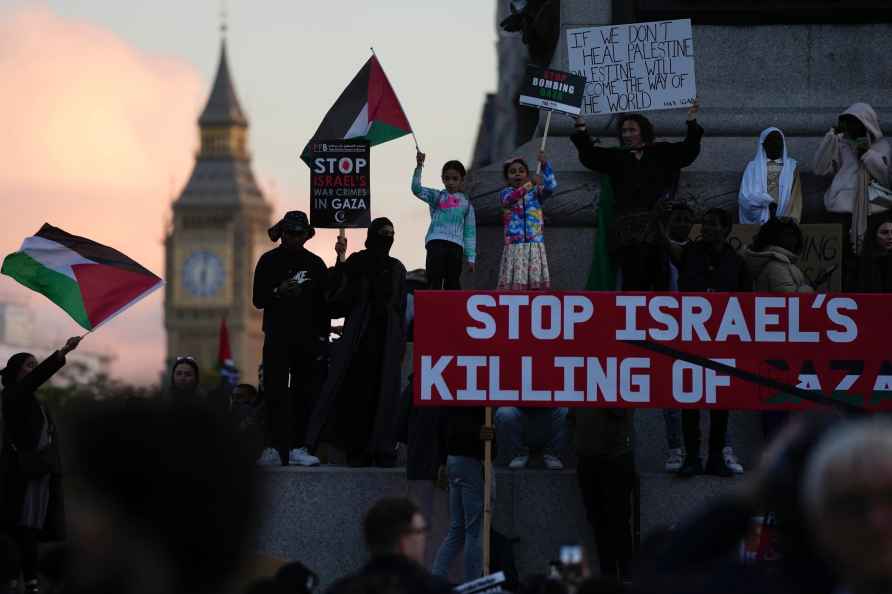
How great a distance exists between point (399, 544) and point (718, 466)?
19.9ft

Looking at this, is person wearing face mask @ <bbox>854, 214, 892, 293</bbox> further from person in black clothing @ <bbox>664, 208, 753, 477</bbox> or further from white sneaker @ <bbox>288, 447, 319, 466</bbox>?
white sneaker @ <bbox>288, 447, 319, 466</bbox>

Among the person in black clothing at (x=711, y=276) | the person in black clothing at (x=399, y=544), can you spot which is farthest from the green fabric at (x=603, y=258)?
the person in black clothing at (x=399, y=544)

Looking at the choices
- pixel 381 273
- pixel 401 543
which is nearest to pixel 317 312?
pixel 381 273

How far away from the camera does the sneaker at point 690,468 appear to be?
11.9m

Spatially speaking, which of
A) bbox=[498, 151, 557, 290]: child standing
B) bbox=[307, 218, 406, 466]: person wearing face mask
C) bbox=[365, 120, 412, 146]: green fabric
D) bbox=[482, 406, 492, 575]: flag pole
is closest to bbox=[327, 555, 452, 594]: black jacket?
bbox=[482, 406, 492, 575]: flag pole

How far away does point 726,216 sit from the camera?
12406mm

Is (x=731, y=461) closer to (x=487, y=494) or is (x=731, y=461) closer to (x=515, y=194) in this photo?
(x=487, y=494)

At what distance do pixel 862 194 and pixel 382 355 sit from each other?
130 inches

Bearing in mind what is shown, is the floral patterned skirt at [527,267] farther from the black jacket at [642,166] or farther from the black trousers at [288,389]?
the black trousers at [288,389]

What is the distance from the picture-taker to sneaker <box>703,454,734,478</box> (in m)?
12.0

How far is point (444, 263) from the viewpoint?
13.1m

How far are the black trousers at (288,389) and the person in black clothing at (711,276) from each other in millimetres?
2379

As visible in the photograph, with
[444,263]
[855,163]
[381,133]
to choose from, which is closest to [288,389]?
[444,263]

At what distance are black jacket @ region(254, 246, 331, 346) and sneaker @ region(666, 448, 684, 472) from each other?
235cm
